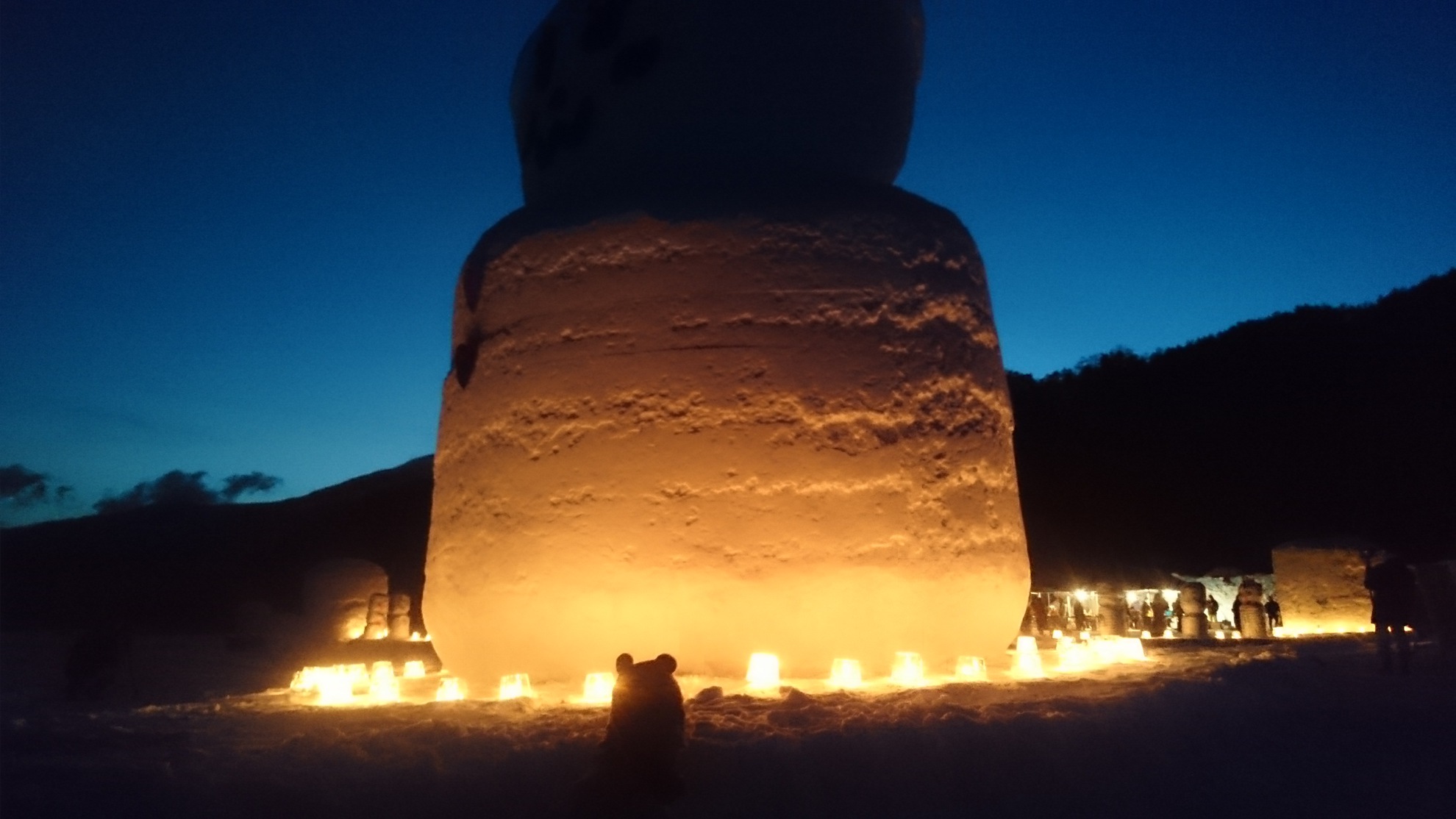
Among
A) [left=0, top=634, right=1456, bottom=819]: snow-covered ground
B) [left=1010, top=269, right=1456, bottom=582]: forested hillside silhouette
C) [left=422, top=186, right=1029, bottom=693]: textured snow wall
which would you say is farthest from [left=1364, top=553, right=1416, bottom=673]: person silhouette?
[left=1010, top=269, right=1456, bottom=582]: forested hillside silhouette

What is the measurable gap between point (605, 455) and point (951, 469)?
2529mm

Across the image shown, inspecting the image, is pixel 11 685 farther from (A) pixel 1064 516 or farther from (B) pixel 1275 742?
(A) pixel 1064 516

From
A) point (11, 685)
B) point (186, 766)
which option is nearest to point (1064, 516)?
point (11, 685)

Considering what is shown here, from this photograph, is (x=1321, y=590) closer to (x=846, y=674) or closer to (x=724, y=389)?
(x=846, y=674)

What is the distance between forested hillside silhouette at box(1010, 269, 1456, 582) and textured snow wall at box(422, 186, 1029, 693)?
776 inches

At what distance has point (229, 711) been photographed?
6367 millimetres

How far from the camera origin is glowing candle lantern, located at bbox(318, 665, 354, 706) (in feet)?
22.0

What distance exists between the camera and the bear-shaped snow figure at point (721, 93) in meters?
7.64

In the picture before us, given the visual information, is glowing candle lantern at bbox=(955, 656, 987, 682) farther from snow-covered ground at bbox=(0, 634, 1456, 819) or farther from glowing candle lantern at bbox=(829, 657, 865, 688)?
glowing candle lantern at bbox=(829, 657, 865, 688)

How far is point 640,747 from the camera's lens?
4.13 meters

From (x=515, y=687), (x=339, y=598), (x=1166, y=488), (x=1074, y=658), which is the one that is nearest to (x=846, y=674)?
(x=515, y=687)

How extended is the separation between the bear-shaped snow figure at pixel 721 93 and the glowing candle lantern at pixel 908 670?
140 inches

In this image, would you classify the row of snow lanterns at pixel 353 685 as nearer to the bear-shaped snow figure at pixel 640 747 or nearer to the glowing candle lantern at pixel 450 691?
the glowing candle lantern at pixel 450 691

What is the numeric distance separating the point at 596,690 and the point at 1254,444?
27.3m
